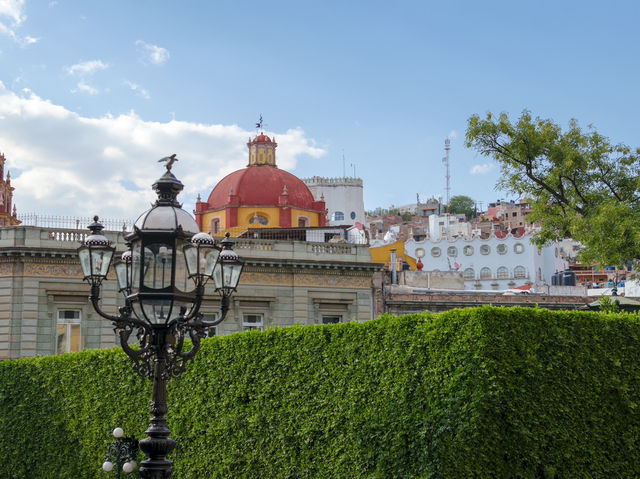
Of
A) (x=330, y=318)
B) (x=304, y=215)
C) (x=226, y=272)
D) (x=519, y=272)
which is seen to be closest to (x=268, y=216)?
(x=304, y=215)

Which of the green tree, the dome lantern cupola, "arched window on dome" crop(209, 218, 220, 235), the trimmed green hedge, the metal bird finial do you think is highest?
the green tree

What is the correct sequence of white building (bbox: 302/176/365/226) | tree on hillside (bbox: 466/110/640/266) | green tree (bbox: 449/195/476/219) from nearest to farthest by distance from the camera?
tree on hillside (bbox: 466/110/640/266) < white building (bbox: 302/176/365/226) < green tree (bbox: 449/195/476/219)

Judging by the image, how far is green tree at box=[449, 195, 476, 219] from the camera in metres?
147

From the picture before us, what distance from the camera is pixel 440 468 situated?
14.4 metres

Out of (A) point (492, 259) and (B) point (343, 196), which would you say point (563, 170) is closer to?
(A) point (492, 259)

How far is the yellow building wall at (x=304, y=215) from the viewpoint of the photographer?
5294 centimetres

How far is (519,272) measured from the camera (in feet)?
233

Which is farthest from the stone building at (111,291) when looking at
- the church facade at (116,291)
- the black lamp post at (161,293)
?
the black lamp post at (161,293)

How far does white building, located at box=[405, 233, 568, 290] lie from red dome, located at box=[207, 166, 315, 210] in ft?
59.8

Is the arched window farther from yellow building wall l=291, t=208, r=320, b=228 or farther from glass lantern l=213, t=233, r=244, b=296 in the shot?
glass lantern l=213, t=233, r=244, b=296

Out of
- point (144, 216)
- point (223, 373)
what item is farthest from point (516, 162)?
point (144, 216)

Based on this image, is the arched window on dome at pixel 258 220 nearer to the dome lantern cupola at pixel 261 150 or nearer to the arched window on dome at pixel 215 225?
the arched window on dome at pixel 215 225

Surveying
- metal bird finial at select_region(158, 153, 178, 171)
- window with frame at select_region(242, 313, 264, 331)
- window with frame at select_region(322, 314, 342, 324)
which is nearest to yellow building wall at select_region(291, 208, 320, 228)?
window with frame at select_region(322, 314, 342, 324)

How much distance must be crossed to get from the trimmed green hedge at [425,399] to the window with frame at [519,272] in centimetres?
5287
